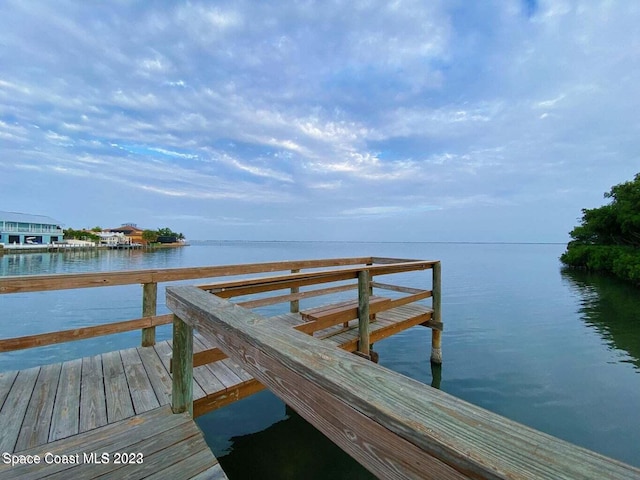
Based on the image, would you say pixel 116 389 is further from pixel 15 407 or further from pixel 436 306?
pixel 436 306

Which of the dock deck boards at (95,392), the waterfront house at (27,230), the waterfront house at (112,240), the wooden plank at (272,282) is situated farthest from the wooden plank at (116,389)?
the waterfront house at (112,240)

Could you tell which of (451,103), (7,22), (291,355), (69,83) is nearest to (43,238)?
(69,83)

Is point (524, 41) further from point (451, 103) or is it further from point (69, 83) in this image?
point (69, 83)

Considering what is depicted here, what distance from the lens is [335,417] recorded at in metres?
0.75

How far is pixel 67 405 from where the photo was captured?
2398 millimetres

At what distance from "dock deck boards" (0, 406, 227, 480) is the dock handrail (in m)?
1.05

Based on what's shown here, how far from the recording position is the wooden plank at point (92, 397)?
220cm

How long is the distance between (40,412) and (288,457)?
2.70m

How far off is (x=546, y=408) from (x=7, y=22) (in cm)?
1519

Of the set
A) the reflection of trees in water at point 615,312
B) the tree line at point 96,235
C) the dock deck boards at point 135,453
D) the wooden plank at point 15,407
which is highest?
the tree line at point 96,235

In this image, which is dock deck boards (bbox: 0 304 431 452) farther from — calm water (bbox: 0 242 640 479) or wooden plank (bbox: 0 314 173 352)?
calm water (bbox: 0 242 640 479)

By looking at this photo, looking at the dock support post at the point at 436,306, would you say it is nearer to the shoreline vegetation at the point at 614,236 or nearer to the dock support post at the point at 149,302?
the dock support post at the point at 149,302

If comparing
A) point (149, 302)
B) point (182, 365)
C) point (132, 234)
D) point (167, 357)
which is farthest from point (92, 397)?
point (132, 234)

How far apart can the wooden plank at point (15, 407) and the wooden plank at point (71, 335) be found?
336 mm
